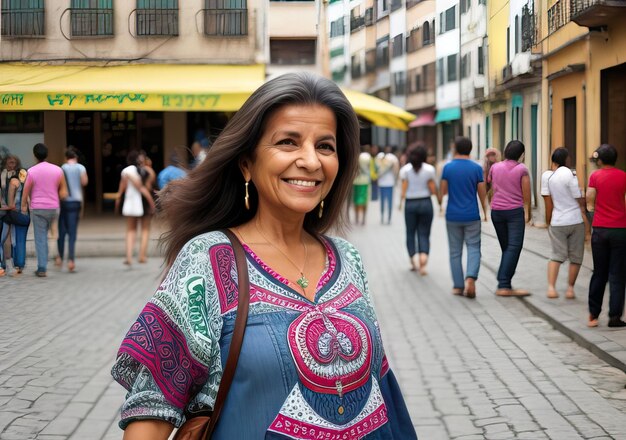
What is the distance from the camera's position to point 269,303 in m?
2.78

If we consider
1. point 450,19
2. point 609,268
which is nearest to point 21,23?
point 450,19

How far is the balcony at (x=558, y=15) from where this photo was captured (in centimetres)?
440

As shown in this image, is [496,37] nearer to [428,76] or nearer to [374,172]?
[428,76]

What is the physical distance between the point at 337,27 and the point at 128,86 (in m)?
0.86

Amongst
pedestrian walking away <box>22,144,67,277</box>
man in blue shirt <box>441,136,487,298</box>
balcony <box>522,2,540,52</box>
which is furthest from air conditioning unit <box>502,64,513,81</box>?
man in blue shirt <box>441,136,487,298</box>

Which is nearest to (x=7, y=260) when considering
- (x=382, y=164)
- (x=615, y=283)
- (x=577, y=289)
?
(x=615, y=283)

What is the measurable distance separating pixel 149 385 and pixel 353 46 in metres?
2.33

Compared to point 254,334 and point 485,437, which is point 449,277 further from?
point 254,334

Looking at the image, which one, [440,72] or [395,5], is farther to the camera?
[440,72]

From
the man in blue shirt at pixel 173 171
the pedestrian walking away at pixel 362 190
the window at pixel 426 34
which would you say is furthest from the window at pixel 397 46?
the pedestrian walking away at pixel 362 190

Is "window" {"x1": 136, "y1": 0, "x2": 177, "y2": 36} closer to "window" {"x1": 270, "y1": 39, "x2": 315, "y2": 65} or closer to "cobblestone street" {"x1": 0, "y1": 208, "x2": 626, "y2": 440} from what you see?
"window" {"x1": 270, "y1": 39, "x2": 315, "y2": 65}

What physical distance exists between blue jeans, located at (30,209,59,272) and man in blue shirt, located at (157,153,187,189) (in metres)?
0.49

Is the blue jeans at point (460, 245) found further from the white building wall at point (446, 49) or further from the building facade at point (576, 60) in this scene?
the building facade at point (576, 60)

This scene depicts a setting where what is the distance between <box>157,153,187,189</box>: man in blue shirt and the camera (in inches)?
148
